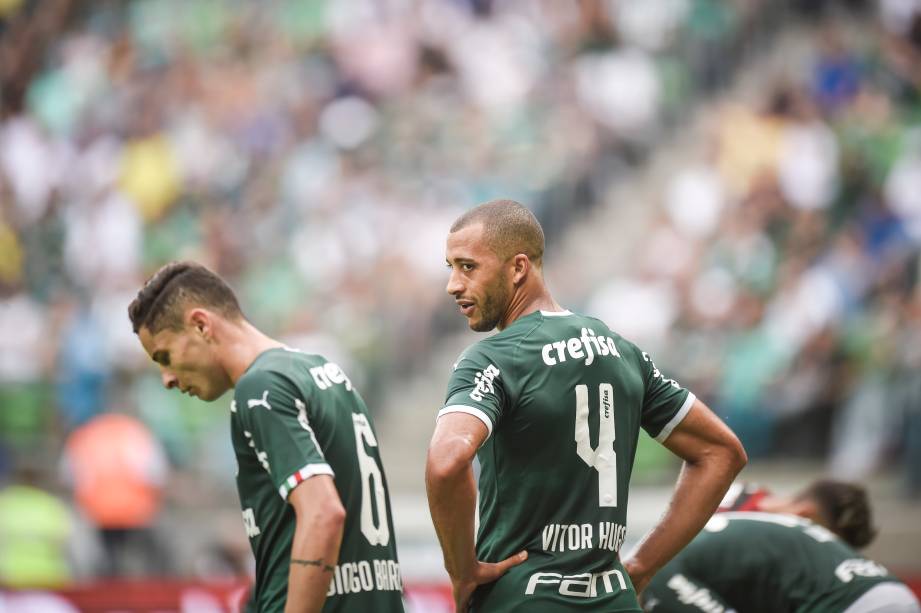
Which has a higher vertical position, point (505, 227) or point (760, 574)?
point (505, 227)

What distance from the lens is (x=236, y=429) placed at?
4.32m

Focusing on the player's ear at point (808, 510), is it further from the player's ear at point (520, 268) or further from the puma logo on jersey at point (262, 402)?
the puma logo on jersey at point (262, 402)

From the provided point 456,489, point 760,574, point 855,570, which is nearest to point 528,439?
point 456,489

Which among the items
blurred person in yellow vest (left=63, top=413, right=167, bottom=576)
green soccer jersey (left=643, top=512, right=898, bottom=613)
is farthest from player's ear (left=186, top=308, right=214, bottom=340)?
blurred person in yellow vest (left=63, top=413, right=167, bottom=576)

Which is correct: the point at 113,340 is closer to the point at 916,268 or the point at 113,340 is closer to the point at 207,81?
the point at 207,81

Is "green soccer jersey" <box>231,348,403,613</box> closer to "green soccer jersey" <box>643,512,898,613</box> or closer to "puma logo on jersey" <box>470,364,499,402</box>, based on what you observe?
"puma logo on jersey" <box>470,364,499,402</box>

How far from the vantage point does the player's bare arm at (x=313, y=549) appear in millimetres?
4035

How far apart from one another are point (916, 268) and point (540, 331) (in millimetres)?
8858

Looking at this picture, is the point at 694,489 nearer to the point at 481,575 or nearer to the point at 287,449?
the point at 481,575

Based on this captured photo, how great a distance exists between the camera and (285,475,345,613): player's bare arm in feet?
13.2

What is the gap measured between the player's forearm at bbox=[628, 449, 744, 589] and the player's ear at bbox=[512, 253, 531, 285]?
0.99 meters

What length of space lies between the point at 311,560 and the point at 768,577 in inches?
100

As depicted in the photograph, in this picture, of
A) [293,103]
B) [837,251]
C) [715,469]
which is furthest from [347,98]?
[715,469]

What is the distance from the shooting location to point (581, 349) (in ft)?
14.6
